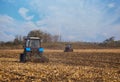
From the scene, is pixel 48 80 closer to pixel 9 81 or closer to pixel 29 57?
pixel 9 81

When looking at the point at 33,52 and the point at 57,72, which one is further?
the point at 33,52

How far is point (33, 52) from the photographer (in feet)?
80.0

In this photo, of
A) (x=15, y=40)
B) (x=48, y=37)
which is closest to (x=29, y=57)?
(x=15, y=40)

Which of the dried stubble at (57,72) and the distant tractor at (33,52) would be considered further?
the distant tractor at (33,52)

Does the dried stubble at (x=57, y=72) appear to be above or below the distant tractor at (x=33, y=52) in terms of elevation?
below

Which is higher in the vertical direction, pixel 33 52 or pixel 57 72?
pixel 33 52

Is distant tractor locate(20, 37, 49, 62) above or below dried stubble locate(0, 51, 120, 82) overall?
above

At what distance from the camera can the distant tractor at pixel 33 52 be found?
79.3ft

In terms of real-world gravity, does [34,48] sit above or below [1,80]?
above

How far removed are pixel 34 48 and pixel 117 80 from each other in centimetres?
1340

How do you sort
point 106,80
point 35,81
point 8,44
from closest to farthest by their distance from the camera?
1. point 35,81
2. point 106,80
3. point 8,44

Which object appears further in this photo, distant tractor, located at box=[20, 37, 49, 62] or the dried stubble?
distant tractor, located at box=[20, 37, 49, 62]

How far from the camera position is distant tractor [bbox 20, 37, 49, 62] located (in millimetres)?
24172

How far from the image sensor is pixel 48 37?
114 m
